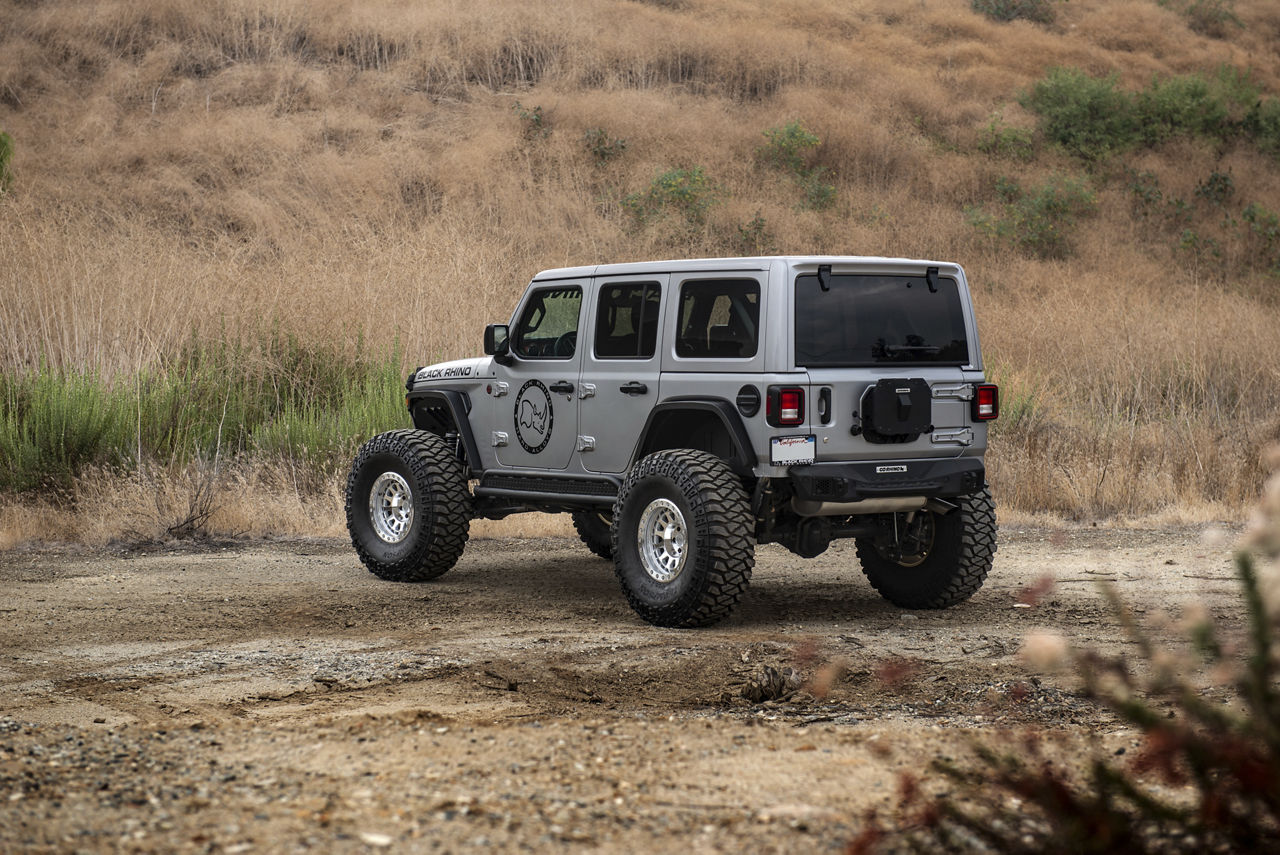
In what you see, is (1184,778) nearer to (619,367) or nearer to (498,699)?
(498,699)

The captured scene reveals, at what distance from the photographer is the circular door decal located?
8.52 metres

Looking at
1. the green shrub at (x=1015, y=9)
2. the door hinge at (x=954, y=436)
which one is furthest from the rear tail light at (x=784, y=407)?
the green shrub at (x=1015, y=9)

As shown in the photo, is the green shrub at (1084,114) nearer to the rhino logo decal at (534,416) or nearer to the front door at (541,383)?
the front door at (541,383)

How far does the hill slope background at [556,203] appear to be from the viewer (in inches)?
527

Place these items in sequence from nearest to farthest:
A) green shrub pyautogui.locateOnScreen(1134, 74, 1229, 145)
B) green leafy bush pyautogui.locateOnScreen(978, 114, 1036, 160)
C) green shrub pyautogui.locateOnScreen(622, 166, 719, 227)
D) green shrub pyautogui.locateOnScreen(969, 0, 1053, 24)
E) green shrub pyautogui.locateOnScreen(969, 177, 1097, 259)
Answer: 1. green shrub pyautogui.locateOnScreen(622, 166, 719, 227)
2. green shrub pyautogui.locateOnScreen(969, 177, 1097, 259)
3. green leafy bush pyautogui.locateOnScreen(978, 114, 1036, 160)
4. green shrub pyautogui.locateOnScreen(1134, 74, 1229, 145)
5. green shrub pyautogui.locateOnScreen(969, 0, 1053, 24)

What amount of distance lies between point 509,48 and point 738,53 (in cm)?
618

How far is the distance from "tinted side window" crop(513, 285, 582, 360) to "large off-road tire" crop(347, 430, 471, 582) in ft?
3.04

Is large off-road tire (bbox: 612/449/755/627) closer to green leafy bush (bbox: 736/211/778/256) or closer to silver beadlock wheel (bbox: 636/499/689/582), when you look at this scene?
silver beadlock wheel (bbox: 636/499/689/582)

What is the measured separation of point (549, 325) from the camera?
28.4 feet

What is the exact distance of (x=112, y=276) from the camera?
1536 cm

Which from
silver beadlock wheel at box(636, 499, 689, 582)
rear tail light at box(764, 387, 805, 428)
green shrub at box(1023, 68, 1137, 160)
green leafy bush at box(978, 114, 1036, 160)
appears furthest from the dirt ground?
green shrub at box(1023, 68, 1137, 160)

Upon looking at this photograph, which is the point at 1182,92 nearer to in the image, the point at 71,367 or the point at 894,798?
the point at 71,367

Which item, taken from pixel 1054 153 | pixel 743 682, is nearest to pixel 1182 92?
pixel 1054 153

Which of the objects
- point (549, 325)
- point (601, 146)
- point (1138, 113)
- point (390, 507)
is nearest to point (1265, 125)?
point (1138, 113)
